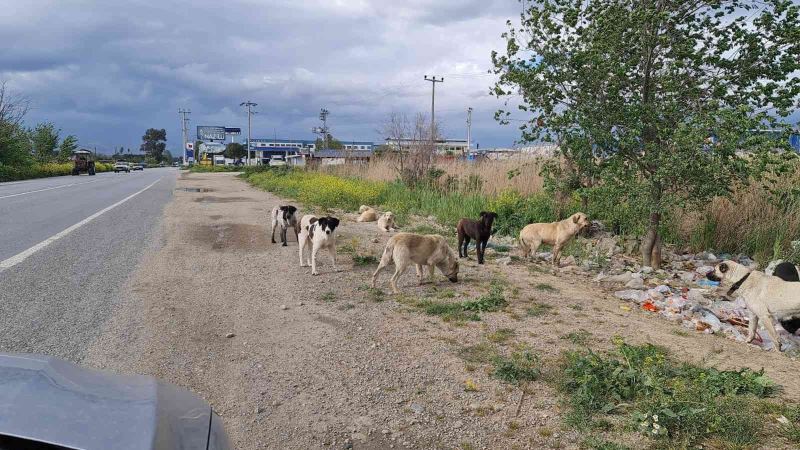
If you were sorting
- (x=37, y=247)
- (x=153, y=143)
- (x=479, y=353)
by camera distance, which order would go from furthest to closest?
1. (x=153, y=143)
2. (x=37, y=247)
3. (x=479, y=353)

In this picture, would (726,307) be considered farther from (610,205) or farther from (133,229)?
(133,229)

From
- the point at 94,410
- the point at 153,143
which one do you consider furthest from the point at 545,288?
the point at 153,143

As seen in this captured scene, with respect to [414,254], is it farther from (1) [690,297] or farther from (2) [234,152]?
(2) [234,152]

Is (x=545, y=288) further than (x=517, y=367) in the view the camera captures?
Yes

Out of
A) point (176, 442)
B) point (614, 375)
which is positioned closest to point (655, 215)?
point (614, 375)

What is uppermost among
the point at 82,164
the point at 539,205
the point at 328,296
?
the point at 82,164

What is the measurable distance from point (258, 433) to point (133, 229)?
950cm

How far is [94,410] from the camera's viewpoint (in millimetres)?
1354

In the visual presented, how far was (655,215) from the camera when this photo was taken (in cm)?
807

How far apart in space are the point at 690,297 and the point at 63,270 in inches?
334

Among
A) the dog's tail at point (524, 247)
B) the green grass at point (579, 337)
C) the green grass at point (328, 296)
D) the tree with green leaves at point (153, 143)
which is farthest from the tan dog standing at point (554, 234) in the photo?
the tree with green leaves at point (153, 143)

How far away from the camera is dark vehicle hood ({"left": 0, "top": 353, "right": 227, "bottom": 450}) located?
123 cm

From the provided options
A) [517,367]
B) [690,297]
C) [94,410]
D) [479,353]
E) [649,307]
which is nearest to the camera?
[94,410]

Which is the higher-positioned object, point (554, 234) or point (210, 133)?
point (210, 133)
